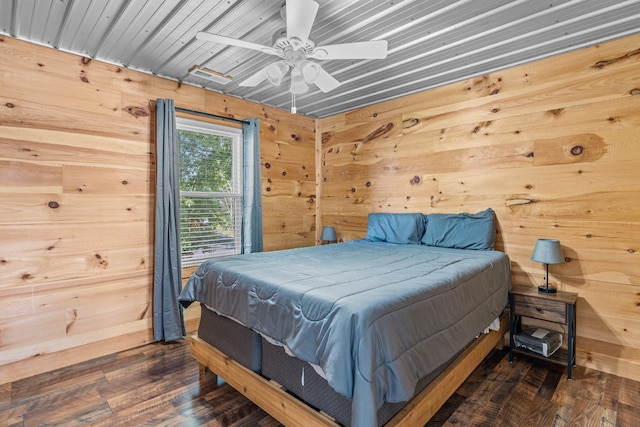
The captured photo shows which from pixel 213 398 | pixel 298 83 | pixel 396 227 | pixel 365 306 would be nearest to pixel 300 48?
pixel 298 83

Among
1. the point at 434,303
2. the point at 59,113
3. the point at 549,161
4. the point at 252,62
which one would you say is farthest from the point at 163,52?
the point at 549,161

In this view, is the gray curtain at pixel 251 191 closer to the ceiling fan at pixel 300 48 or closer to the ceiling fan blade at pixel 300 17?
the ceiling fan at pixel 300 48

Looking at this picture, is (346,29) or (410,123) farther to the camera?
(410,123)

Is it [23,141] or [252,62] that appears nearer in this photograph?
[23,141]

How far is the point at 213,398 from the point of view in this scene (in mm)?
2172

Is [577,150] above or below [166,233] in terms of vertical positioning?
above

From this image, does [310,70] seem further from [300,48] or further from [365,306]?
[365,306]

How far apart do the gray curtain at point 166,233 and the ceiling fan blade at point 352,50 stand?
5.61ft

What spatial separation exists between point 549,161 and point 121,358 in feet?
13.1

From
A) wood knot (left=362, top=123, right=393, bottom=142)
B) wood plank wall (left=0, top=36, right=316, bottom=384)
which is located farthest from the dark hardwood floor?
wood knot (left=362, top=123, right=393, bottom=142)

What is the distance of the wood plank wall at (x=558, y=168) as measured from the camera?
8.17 feet

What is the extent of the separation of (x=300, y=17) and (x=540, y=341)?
9.36 feet

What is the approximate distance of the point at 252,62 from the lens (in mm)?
2898

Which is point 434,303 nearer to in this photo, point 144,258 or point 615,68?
point 615,68
